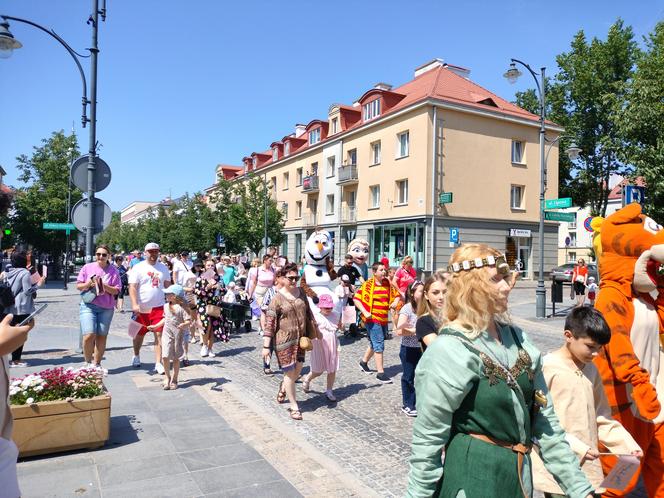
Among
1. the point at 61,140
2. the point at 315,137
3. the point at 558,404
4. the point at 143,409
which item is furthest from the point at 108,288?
the point at 315,137

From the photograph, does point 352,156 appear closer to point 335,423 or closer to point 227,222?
point 227,222

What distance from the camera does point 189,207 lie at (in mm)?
45219

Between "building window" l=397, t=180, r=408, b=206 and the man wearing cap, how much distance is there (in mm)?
22975

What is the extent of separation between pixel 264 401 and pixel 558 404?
4.31m

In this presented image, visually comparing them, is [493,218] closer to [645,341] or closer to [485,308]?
[645,341]

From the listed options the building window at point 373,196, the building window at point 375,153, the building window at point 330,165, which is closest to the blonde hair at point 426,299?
the building window at point 373,196

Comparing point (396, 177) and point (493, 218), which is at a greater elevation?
point (396, 177)

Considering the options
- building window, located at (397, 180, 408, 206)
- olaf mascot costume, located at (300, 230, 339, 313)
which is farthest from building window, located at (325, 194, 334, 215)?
olaf mascot costume, located at (300, 230, 339, 313)

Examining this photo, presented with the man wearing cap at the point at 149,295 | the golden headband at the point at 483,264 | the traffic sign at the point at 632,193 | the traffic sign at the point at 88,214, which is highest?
the traffic sign at the point at 632,193

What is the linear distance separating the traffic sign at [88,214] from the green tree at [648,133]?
43.6 feet

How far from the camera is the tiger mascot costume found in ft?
11.1

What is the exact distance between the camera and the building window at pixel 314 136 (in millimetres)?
39572

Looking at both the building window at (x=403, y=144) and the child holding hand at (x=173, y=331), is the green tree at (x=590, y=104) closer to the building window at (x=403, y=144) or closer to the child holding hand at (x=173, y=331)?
the building window at (x=403, y=144)

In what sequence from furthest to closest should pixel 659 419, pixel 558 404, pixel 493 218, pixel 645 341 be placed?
pixel 493 218 < pixel 645 341 < pixel 659 419 < pixel 558 404
